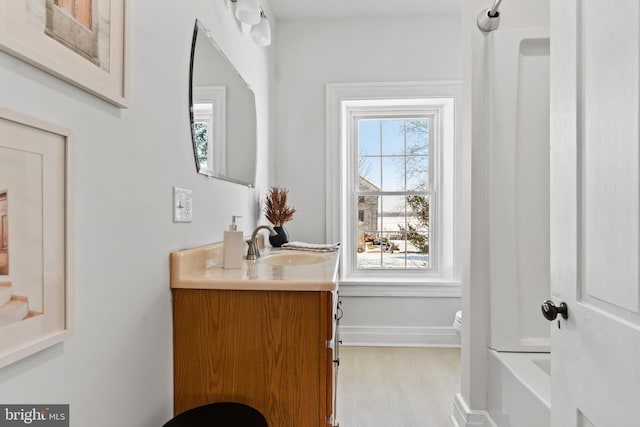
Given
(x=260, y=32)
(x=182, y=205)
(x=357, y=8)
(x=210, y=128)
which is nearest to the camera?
(x=182, y=205)

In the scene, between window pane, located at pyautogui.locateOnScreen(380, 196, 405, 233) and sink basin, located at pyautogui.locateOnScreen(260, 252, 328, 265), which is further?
window pane, located at pyautogui.locateOnScreen(380, 196, 405, 233)

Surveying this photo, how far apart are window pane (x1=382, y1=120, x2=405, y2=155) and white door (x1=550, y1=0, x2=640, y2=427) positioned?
86.9 inches

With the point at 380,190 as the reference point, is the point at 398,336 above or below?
below

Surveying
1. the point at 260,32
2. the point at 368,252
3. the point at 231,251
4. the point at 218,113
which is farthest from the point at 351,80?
the point at 231,251

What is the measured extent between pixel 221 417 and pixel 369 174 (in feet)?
8.19

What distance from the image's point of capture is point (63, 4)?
0.77 metres

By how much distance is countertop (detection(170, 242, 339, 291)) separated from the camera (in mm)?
1183

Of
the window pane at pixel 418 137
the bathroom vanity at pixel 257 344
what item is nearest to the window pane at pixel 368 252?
the window pane at pixel 418 137

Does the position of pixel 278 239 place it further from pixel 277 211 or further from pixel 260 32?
pixel 260 32

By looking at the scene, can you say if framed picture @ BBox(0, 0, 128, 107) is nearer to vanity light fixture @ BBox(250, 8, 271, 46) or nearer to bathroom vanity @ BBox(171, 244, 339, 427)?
bathroom vanity @ BBox(171, 244, 339, 427)

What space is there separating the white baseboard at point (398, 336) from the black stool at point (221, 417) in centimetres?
198

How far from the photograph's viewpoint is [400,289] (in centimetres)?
303

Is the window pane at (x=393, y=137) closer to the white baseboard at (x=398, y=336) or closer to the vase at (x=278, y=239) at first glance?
the vase at (x=278, y=239)

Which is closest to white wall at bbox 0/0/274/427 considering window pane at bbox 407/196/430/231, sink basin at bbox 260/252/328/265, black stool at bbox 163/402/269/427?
black stool at bbox 163/402/269/427
